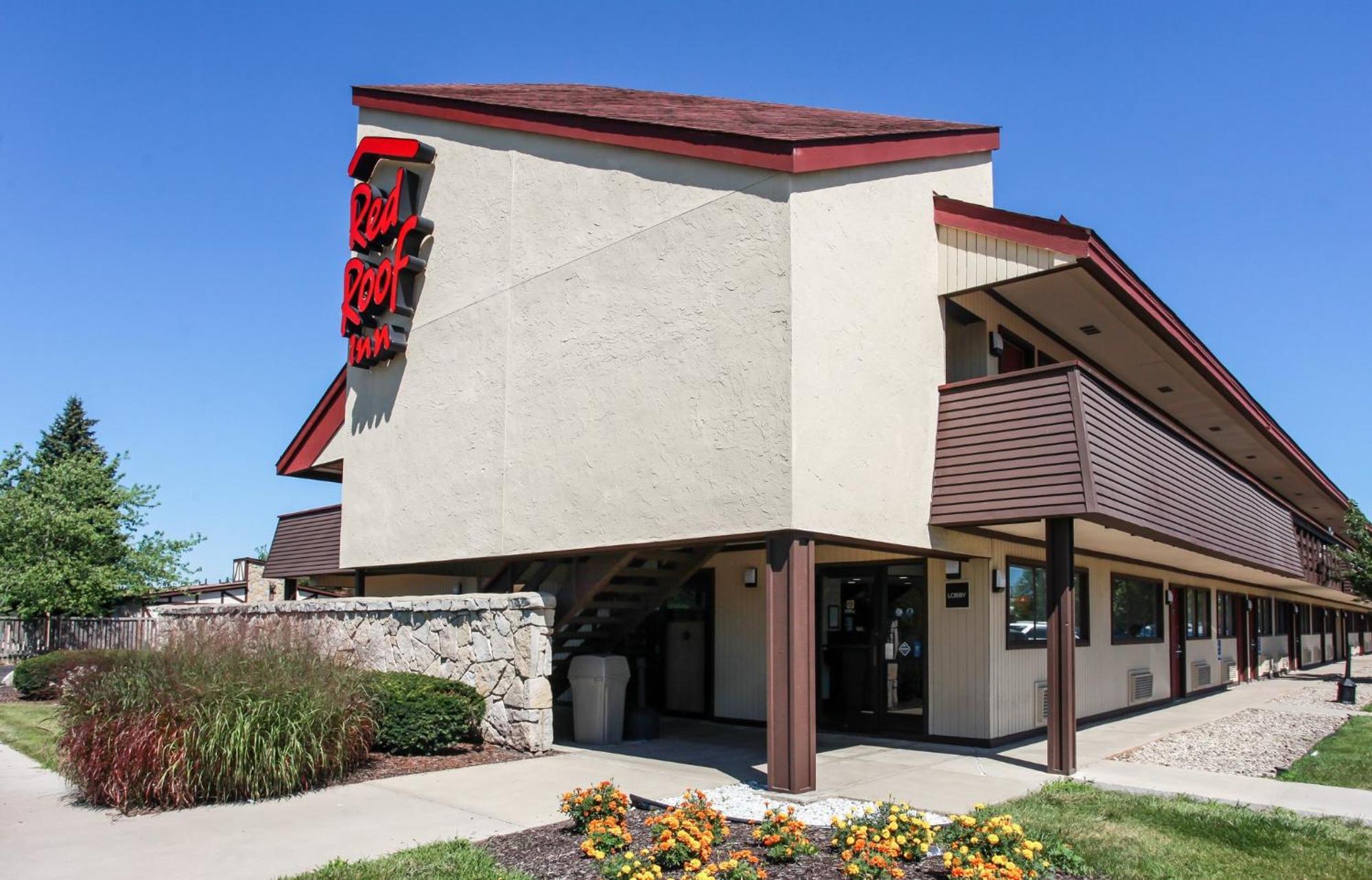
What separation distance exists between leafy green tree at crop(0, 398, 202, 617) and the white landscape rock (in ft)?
74.9

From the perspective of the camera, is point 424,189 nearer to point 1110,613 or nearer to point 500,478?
point 500,478

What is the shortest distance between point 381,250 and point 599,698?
7.92 metres

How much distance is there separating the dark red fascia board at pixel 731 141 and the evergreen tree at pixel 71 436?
122ft

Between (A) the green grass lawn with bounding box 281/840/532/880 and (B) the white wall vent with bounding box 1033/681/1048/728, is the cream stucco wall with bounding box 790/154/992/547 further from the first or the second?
(A) the green grass lawn with bounding box 281/840/532/880

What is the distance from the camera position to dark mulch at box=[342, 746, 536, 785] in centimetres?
1046

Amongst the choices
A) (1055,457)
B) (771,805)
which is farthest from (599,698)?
(1055,457)

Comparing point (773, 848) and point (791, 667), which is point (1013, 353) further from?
point (773, 848)

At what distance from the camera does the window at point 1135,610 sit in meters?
17.0

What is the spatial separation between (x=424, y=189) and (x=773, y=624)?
9203 millimetres

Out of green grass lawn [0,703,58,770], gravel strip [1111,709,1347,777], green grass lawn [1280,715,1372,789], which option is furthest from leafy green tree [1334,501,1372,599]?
green grass lawn [0,703,58,770]

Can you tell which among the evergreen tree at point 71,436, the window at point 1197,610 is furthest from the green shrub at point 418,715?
the evergreen tree at point 71,436

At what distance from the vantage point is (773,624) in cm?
954

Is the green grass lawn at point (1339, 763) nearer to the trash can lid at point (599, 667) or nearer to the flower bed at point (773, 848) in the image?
the flower bed at point (773, 848)

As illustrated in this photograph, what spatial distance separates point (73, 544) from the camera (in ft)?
88.1
